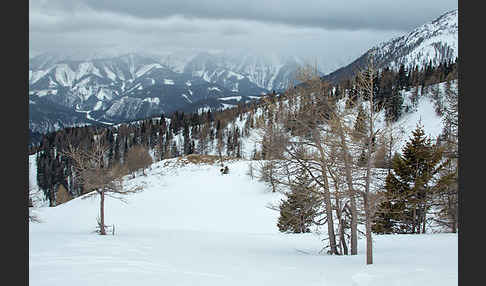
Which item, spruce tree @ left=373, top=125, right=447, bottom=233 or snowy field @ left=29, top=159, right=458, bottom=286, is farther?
spruce tree @ left=373, top=125, right=447, bottom=233

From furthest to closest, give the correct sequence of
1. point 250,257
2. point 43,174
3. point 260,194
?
point 43,174, point 260,194, point 250,257

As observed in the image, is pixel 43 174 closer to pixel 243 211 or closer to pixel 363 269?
pixel 243 211

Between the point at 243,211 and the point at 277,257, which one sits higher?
the point at 277,257

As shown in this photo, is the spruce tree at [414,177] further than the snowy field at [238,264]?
Yes

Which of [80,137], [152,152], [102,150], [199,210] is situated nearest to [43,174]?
[80,137]

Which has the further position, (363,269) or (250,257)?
(250,257)

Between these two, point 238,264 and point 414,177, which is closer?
point 238,264

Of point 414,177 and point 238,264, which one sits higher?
point 414,177

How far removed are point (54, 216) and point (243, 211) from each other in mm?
27833

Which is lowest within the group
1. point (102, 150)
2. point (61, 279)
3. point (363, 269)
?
point (363, 269)

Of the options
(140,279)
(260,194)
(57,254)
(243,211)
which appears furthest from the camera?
(260,194)

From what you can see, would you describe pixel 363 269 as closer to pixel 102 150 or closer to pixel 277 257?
pixel 277 257

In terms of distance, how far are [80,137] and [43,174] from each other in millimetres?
21511

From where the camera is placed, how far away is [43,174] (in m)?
115
